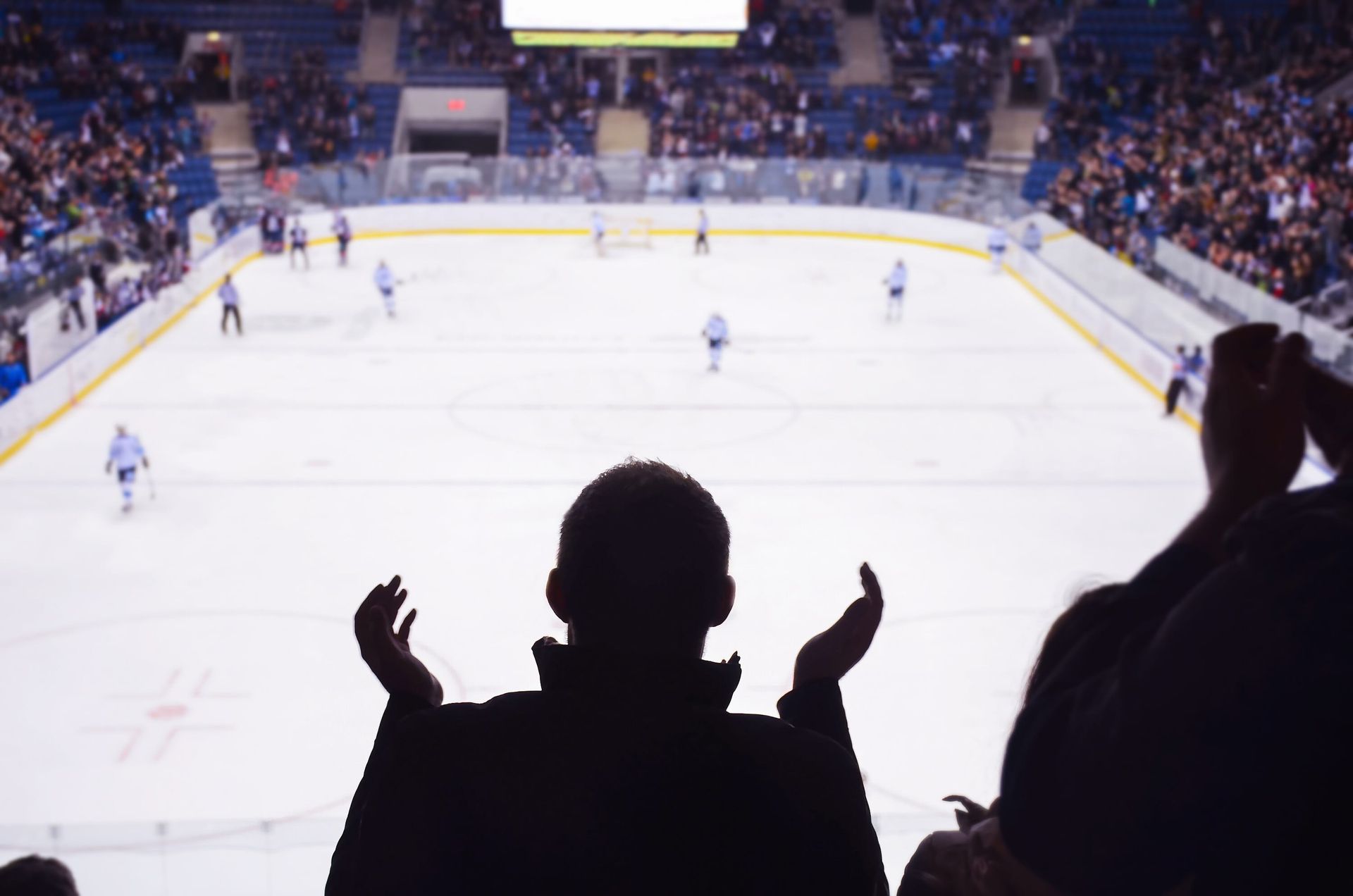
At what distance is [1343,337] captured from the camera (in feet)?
39.1

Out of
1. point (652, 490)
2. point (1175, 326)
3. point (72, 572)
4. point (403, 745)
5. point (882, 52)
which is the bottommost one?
point (72, 572)

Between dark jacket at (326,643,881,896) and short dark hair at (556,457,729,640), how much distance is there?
94 millimetres

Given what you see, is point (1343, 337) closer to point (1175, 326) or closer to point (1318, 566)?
point (1175, 326)

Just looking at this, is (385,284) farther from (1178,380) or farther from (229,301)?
(1178,380)

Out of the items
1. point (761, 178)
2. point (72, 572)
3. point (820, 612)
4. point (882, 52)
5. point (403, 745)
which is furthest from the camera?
point (882, 52)

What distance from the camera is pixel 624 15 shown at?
26656 millimetres

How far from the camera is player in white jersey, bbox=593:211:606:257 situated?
24.4 metres

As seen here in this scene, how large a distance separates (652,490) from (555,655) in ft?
0.72

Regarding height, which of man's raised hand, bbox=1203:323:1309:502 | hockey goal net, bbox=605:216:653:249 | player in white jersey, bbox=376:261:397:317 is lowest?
player in white jersey, bbox=376:261:397:317

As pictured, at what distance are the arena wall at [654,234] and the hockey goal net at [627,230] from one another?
17cm

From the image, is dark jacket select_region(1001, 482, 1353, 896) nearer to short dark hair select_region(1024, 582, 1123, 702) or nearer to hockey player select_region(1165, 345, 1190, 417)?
short dark hair select_region(1024, 582, 1123, 702)

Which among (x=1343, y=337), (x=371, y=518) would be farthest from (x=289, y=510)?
(x=1343, y=337)

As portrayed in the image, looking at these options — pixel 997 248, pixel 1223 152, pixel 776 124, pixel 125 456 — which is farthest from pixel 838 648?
pixel 776 124

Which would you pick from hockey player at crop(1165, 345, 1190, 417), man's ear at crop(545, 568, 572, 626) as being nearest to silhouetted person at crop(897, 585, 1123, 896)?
man's ear at crop(545, 568, 572, 626)
